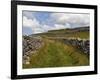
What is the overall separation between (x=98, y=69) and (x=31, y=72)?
0.71 meters

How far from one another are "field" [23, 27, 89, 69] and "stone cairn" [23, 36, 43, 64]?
2cm

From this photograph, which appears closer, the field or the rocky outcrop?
the field

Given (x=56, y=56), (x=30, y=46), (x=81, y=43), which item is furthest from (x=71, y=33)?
(x=30, y=46)

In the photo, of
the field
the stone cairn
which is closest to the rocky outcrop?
the field

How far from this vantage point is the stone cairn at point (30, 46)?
200 cm

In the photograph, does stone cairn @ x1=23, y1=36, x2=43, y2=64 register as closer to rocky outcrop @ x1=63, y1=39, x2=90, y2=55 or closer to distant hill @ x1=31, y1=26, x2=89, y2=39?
distant hill @ x1=31, y1=26, x2=89, y2=39

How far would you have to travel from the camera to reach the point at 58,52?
2.11 meters

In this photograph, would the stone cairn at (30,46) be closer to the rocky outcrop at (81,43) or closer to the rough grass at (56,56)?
the rough grass at (56,56)

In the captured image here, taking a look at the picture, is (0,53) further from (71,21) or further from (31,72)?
(71,21)

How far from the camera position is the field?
6.73 ft

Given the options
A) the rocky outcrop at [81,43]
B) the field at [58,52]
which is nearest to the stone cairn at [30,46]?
the field at [58,52]

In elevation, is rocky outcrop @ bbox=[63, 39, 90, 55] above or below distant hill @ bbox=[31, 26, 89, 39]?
below

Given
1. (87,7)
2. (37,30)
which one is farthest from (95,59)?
(37,30)

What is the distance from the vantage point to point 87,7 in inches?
86.4
